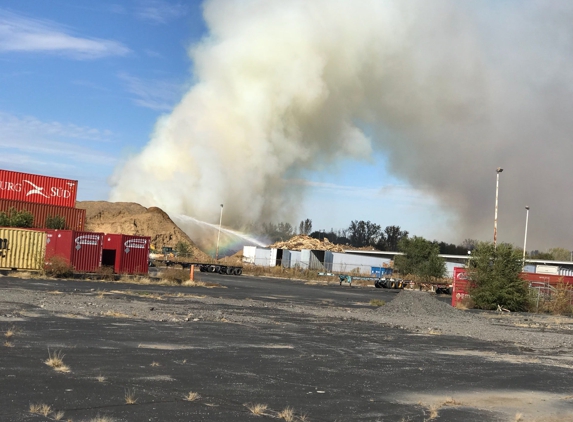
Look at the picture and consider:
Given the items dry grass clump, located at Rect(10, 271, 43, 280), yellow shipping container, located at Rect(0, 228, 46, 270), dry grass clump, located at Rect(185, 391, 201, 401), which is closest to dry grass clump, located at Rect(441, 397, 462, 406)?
dry grass clump, located at Rect(185, 391, 201, 401)

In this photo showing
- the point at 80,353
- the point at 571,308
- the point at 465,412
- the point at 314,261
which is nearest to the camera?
the point at 465,412

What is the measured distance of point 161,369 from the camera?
1249 cm

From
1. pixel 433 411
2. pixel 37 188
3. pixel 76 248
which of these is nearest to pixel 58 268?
pixel 76 248

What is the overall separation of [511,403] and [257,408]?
4604mm

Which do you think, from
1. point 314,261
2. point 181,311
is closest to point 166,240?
point 314,261

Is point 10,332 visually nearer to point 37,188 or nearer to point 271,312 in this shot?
point 271,312

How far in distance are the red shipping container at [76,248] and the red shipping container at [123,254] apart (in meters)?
1.80

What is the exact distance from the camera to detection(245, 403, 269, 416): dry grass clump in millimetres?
9453

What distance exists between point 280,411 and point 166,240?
4934 inches

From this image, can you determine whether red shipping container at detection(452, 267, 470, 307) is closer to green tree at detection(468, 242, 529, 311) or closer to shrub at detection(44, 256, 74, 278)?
green tree at detection(468, 242, 529, 311)

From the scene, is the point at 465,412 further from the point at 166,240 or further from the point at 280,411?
the point at 166,240

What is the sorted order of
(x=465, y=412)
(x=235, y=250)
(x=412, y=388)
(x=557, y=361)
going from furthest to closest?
(x=235, y=250) < (x=557, y=361) < (x=412, y=388) < (x=465, y=412)

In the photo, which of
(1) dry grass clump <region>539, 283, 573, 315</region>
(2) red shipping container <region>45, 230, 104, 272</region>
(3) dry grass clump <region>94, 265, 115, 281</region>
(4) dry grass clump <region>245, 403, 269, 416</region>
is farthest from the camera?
(3) dry grass clump <region>94, 265, 115, 281</region>

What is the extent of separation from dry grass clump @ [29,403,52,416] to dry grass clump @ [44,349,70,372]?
2792mm
